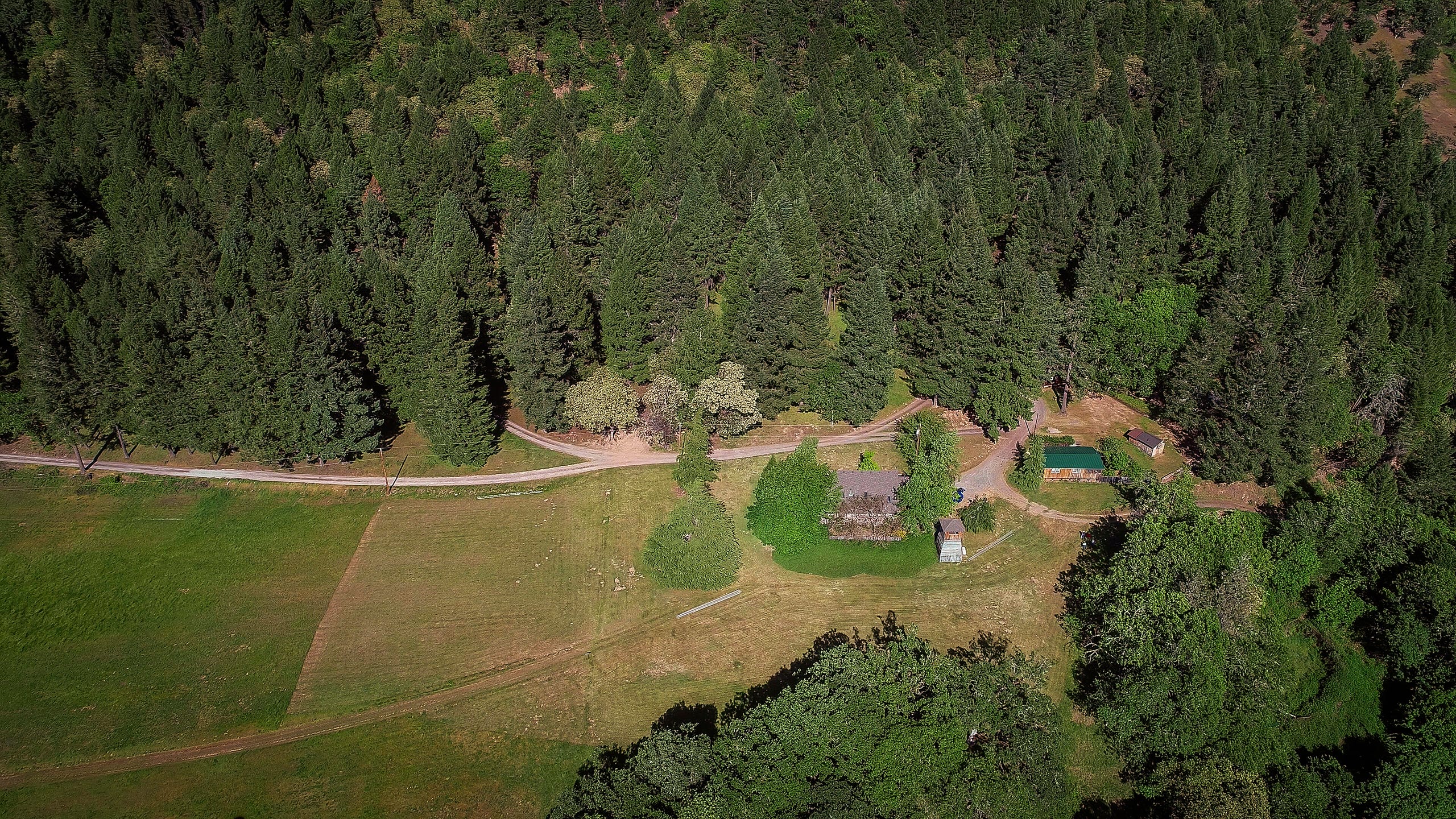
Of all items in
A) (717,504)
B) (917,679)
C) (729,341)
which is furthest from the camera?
(729,341)

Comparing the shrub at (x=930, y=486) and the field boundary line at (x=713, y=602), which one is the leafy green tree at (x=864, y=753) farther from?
the shrub at (x=930, y=486)

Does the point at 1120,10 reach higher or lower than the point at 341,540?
higher

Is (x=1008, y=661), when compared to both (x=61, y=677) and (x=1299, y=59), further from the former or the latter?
(x=1299, y=59)

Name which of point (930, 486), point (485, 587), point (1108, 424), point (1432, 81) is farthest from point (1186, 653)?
point (1432, 81)

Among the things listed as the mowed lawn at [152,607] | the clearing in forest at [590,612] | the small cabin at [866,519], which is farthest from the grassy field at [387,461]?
the small cabin at [866,519]

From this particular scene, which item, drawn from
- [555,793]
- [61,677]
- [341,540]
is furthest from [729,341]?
[61,677]

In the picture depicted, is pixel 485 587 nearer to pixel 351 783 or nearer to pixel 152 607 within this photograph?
pixel 351 783
